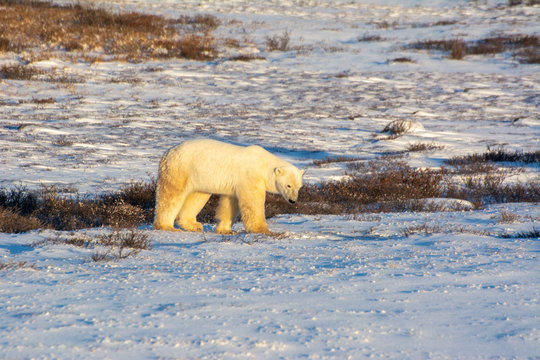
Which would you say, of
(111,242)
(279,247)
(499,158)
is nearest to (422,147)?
(499,158)

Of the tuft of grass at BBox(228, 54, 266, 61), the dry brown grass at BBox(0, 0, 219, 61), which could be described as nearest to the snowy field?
the dry brown grass at BBox(0, 0, 219, 61)

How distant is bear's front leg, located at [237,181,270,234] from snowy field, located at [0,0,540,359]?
393 millimetres

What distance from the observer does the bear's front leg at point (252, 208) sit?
21.4 feet

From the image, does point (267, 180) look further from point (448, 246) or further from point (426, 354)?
point (426, 354)

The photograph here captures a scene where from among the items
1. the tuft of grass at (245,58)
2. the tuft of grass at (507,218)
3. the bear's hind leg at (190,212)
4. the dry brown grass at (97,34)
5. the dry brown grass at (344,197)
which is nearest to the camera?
the bear's hind leg at (190,212)

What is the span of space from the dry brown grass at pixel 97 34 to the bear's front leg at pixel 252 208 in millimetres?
18318

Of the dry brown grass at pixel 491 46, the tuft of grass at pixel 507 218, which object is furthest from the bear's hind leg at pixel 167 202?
the dry brown grass at pixel 491 46

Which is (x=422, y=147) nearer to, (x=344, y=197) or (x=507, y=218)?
(x=344, y=197)

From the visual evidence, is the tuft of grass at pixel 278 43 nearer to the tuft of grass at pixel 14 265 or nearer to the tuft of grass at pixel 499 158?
the tuft of grass at pixel 499 158

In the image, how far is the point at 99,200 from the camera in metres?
8.44

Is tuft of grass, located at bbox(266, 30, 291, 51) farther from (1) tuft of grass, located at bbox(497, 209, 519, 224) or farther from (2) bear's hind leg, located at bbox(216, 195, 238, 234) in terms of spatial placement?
(2) bear's hind leg, located at bbox(216, 195, 238, 234)

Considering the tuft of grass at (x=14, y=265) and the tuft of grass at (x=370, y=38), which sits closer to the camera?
the tuft of grass at (x=14, y=265)

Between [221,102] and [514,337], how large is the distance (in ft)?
52.5

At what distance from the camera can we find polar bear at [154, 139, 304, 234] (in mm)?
6500
